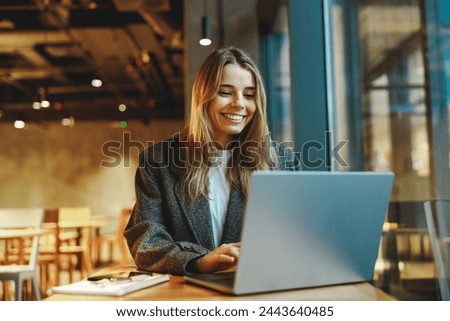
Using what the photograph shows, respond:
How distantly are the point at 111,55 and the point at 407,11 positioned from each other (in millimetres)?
5872

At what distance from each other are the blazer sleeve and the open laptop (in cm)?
14

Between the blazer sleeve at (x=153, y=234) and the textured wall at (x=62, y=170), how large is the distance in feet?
28.8

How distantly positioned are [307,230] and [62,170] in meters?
9.82

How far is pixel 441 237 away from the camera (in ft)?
5.03

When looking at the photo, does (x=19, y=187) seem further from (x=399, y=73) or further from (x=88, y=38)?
(x=399, y=73)

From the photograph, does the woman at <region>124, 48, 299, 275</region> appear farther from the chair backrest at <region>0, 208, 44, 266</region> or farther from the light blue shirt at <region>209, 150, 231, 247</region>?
the chair backrest at <region>0, 208, 44, 266</region>

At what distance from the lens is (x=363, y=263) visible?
104 centimetres

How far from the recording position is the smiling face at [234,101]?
4.71ft

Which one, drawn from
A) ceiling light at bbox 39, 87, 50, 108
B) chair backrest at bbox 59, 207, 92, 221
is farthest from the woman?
ceiling light at bbox 39, 87, 50, 108

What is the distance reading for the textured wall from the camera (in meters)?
10.1

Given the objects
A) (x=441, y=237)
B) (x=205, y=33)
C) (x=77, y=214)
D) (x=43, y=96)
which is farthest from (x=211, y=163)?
(x=43, y=96)

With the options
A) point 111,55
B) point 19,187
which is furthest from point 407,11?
point 19,187

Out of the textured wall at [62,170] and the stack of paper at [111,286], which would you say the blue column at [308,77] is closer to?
the stack of paper at [111,286]

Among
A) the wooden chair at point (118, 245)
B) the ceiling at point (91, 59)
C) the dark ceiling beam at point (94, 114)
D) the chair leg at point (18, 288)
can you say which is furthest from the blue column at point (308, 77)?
the dark ceiling beam at point (94, 114)
